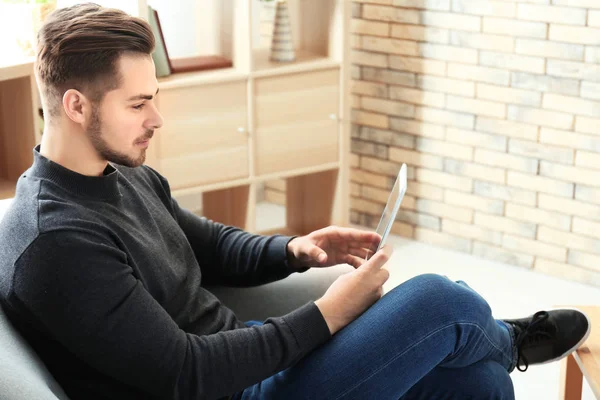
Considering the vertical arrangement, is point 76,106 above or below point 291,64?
above

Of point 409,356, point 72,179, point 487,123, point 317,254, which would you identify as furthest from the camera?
point 487,123

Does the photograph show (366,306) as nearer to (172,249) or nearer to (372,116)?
(172,249)

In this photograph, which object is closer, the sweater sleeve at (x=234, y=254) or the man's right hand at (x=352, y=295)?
the man's right hand at (x=352, y=295)

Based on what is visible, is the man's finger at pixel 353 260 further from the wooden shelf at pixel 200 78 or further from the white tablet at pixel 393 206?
the wooden shelf at pixel 200 78

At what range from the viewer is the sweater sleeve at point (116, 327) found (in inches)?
53.7

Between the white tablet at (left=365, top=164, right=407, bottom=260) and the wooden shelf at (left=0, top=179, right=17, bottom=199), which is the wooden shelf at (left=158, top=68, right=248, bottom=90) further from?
the white tablet at (left=365, top=164, right=407, bottom=260)

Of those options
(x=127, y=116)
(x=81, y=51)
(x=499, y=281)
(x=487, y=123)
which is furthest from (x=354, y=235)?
(x=487, y=123)

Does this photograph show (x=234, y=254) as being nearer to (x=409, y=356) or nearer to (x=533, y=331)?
(x=409, y=356)

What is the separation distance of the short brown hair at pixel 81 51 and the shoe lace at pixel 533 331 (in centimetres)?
103

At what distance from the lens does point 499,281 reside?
3.26 metres

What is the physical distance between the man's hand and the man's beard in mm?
488

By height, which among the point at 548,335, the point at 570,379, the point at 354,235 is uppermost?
the point at 354,235

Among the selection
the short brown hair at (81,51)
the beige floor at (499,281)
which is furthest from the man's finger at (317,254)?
the beige floor at (499,281)

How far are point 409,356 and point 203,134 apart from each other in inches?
68.9
